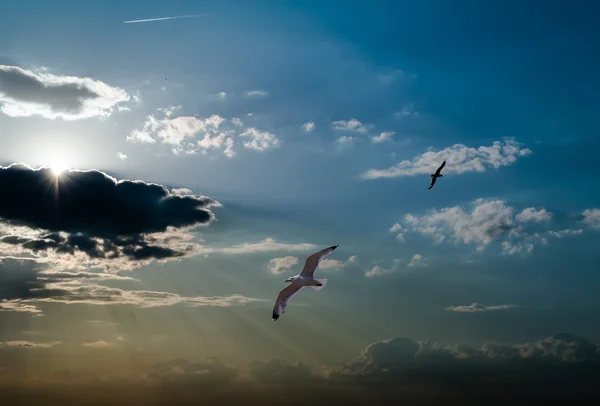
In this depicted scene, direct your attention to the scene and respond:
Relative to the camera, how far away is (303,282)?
93.9 meters

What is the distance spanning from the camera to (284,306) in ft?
312

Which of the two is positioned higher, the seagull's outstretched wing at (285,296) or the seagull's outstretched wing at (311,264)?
the seagull's outstretched wing at (311,264)

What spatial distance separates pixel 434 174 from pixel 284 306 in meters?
35.2

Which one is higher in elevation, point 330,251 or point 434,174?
point 434,174

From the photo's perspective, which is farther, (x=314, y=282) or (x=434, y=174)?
(x=434, y=174)

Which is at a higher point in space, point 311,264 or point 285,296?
point 311,264

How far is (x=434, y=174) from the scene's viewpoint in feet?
356

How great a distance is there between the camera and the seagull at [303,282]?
3666 inches

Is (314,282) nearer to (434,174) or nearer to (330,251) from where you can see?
(330,251)

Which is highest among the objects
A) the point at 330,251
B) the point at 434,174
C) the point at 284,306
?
the point at 434,174

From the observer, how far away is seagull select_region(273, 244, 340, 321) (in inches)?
3666

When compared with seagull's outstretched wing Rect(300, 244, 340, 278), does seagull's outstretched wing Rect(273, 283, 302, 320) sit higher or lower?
lower

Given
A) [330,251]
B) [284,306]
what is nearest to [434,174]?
[330,251]

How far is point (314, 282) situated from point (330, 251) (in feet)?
17.1
